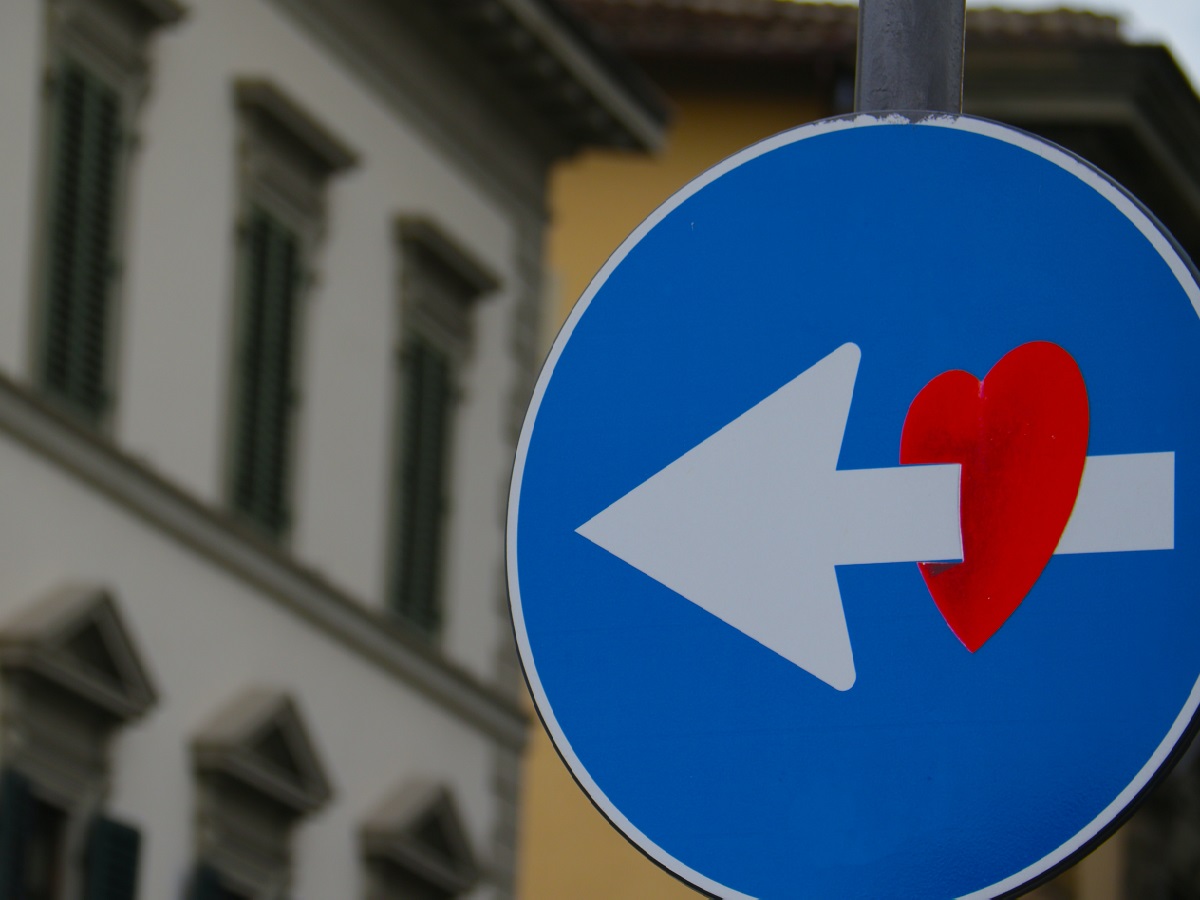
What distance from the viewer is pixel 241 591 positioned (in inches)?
528

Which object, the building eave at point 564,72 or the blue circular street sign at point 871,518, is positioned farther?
the building eave at point 564,72

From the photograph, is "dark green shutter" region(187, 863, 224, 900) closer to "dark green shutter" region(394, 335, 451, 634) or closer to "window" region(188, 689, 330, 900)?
"window" region(188, 689, 330, 900)

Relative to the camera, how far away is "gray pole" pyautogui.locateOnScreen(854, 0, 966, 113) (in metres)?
2.78

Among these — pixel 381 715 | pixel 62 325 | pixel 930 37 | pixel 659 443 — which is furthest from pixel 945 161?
pixel 381 715

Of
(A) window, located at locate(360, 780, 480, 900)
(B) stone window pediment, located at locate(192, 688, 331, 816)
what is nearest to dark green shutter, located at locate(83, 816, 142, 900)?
(B) stone window pediment, located at locate(192, 688, 331, 816)

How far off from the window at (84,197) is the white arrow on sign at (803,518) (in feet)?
30.9

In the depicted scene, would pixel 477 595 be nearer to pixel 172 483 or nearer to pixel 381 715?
pixel 381 715

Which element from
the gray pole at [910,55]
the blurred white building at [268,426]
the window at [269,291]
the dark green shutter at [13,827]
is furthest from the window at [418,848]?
the gray pole at [910,55]

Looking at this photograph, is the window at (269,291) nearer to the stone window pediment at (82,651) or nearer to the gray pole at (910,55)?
the stone window pediment at (82,651)

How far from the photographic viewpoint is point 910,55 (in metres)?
2.78

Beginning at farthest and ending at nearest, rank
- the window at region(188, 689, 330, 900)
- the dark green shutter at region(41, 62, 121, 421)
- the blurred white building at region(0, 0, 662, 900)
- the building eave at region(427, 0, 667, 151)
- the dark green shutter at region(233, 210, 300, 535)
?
1. the building eave at region(427, 0, 667, 151)
2. the dark green shutter at region(233, 210, 300, 535)
3. the window at region(188, 689, 330, 900)
4. the dark green shutter at region(41, 62, 121, 421)
5. the blurred white building at region(0, 0, 662, 900)

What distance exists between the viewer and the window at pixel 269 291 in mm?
13594

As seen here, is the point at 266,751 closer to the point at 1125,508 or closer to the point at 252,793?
the point at 252,793

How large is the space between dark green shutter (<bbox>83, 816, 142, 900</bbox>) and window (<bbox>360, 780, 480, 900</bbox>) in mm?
2422
